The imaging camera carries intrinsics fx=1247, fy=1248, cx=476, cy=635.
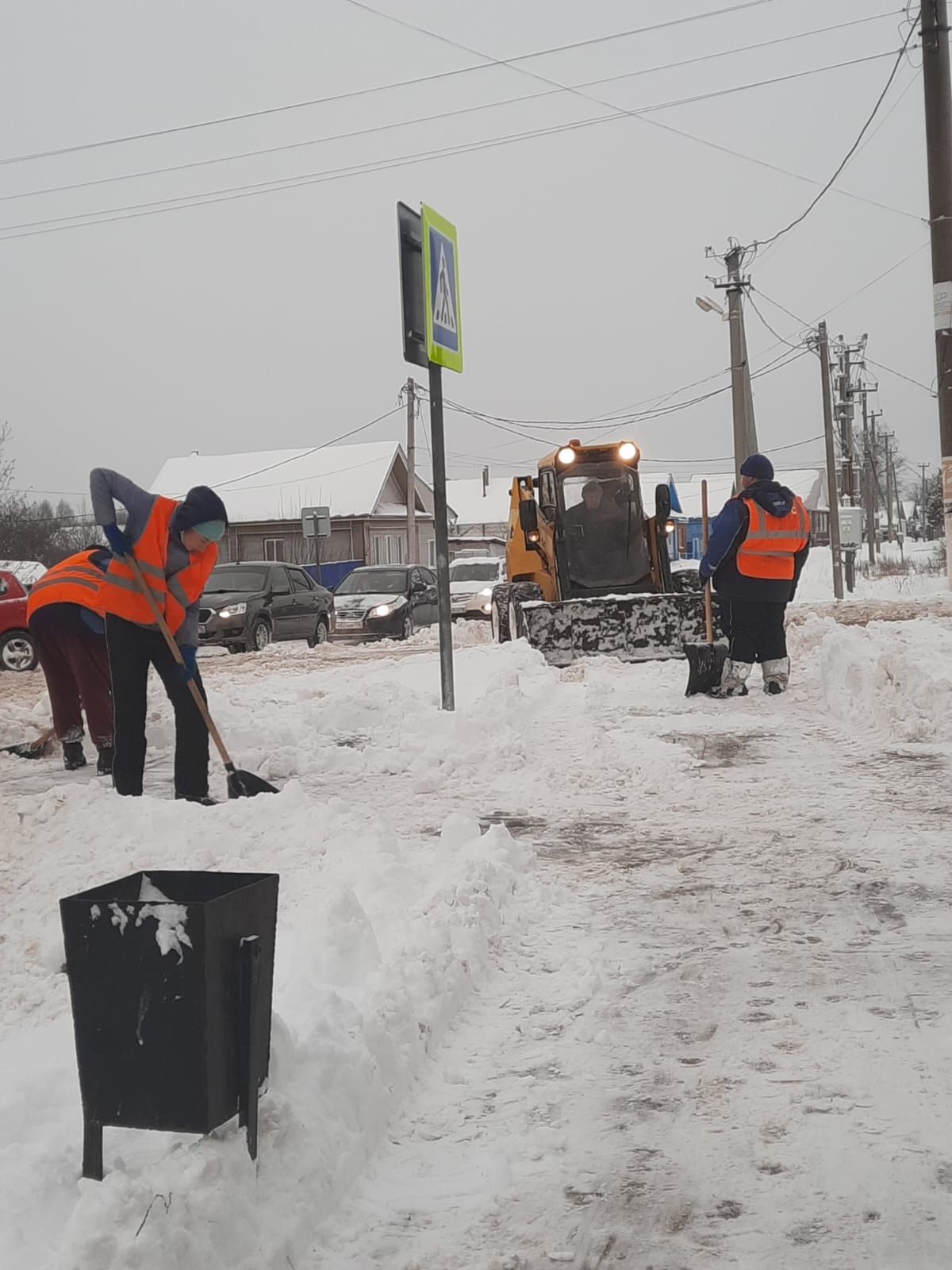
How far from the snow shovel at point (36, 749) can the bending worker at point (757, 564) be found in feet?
17.6

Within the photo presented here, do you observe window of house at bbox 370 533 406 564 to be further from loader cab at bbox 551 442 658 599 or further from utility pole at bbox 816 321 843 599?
loader cab at bbox 551 442 658 599

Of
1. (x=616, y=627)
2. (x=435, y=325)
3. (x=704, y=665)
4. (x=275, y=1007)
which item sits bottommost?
(x=275, y=1007)

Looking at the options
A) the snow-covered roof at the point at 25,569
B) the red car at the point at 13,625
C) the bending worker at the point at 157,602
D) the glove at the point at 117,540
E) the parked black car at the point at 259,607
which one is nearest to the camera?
the glove at the point at 117,540

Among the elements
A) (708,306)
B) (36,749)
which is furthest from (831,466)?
(36,749)

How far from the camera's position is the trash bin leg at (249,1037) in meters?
2.50

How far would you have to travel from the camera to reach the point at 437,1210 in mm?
2656

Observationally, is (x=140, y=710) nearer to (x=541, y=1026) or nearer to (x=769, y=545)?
(x=541, y=1026)

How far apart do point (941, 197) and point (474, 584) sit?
1411cm

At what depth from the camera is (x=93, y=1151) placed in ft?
7.97

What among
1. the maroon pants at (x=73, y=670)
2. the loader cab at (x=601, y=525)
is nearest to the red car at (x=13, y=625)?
the loader cab at (x=601, y=525)

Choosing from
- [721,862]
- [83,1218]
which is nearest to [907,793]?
[721,862]

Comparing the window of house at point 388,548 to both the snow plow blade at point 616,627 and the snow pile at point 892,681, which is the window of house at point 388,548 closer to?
the snow plow blade at point 616,627

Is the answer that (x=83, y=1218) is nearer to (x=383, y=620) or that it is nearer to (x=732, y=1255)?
(x=732, y=1255)

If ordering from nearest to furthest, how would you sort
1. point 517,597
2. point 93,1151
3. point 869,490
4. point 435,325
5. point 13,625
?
point 93,1151 → point 435,325 → point 517,597 → point 13,625 → point 869,490
